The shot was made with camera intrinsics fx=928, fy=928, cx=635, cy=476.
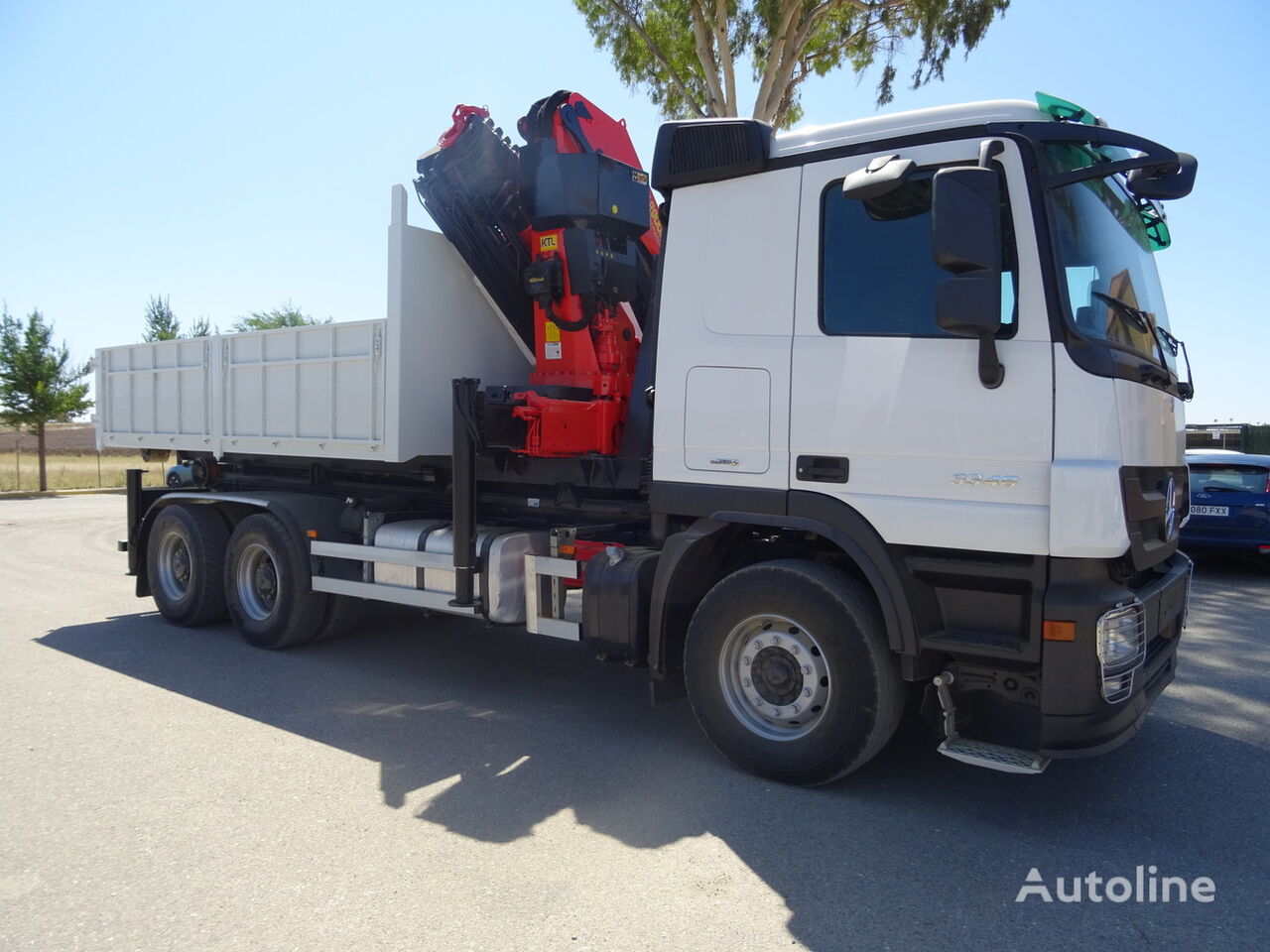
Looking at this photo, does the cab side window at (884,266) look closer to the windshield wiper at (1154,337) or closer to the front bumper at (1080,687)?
the windshield wiper at (1154,337)

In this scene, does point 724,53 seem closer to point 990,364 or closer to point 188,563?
point 188,563

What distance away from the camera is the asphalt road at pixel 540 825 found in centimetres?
317

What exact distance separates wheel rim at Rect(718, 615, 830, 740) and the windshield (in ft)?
6.00

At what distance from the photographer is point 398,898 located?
11.0 feet

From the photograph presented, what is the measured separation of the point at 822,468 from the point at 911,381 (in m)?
0.56

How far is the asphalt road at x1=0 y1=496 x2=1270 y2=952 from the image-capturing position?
317cm

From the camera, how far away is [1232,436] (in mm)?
26594

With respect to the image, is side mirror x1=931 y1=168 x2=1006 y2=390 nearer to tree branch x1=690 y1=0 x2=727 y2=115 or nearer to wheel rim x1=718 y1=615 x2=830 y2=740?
wheel rim x1=718 y1=615 x2=830 y2=740

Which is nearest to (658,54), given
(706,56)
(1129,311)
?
(706,56)

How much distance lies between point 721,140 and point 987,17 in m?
12.4

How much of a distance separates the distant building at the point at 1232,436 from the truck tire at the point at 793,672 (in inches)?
961

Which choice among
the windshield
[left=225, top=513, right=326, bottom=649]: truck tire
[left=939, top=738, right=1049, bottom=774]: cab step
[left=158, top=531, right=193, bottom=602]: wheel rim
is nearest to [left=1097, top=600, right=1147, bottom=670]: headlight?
[left=939, top=738, right=1049, bottom=774]: cab step

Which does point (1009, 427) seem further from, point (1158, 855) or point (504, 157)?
point (504, 157)

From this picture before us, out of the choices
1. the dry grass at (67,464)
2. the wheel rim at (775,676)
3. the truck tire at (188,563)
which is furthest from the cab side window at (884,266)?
the dry grass at (67,464)
